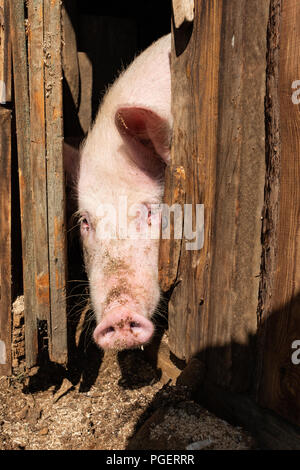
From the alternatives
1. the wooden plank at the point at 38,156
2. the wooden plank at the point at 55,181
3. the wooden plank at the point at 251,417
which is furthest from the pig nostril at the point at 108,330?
the wooden plank at the point at 251,417

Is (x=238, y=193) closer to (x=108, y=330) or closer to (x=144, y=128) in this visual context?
(x=144, y=128)

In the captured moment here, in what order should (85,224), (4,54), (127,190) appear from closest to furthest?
(4,54) → (127,190) → (85,224)

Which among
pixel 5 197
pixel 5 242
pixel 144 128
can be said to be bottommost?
pixel 5 242

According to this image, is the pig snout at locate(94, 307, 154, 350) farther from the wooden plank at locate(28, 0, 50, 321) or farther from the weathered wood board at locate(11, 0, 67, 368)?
the wooden plank at locate(28, 0, 50, 321)

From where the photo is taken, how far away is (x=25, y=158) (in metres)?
2.34

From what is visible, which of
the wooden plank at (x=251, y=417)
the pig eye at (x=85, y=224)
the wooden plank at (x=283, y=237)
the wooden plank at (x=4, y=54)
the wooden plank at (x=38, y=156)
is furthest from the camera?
the pig eye at (x=85, y=224)

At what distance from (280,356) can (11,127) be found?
200cm

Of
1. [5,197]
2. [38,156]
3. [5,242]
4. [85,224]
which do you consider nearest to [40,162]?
[38,156]

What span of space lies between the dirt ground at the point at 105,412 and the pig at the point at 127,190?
0.40 m

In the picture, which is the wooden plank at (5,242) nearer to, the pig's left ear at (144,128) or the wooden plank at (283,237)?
the pig's left ear at (144,128)

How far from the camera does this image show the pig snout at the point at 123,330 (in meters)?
2.43

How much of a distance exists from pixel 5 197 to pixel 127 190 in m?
0.79

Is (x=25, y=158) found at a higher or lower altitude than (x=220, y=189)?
higher
